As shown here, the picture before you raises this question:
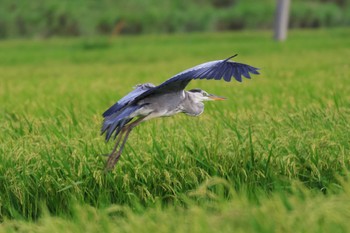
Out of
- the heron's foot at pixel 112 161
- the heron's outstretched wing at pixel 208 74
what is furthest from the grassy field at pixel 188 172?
the heron's outstretched wing at pixel 208 74

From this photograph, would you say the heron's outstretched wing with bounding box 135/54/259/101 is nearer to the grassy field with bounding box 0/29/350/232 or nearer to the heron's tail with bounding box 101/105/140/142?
the heron's tail with bounding box 101/105/140/142

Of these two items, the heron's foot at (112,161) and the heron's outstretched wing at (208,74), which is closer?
the heron's outstretched wing at (208,74)

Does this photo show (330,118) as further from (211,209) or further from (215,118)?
(211,209)

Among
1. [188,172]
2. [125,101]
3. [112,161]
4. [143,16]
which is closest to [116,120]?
[125,101]

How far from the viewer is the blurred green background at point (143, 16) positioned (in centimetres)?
2542

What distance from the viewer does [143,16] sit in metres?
26.2

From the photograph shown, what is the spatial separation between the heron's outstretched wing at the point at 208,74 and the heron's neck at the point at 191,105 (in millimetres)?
102

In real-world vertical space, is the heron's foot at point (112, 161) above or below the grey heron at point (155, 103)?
below

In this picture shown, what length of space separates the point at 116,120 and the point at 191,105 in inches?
17.8

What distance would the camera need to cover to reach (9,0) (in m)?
25.9

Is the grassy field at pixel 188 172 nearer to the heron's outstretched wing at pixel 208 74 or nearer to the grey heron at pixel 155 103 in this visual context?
the grey heron at pixel 155 103

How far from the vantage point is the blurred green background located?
1001 inches

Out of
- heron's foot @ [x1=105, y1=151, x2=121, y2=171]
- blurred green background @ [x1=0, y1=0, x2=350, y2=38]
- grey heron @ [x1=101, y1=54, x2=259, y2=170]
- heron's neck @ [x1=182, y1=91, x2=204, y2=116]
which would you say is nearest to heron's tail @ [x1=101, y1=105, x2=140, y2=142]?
grey heron @ [x1=101, y1=54, x2=259, y2=170]

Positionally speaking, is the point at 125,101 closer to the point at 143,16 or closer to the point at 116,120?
the point at 116,120
